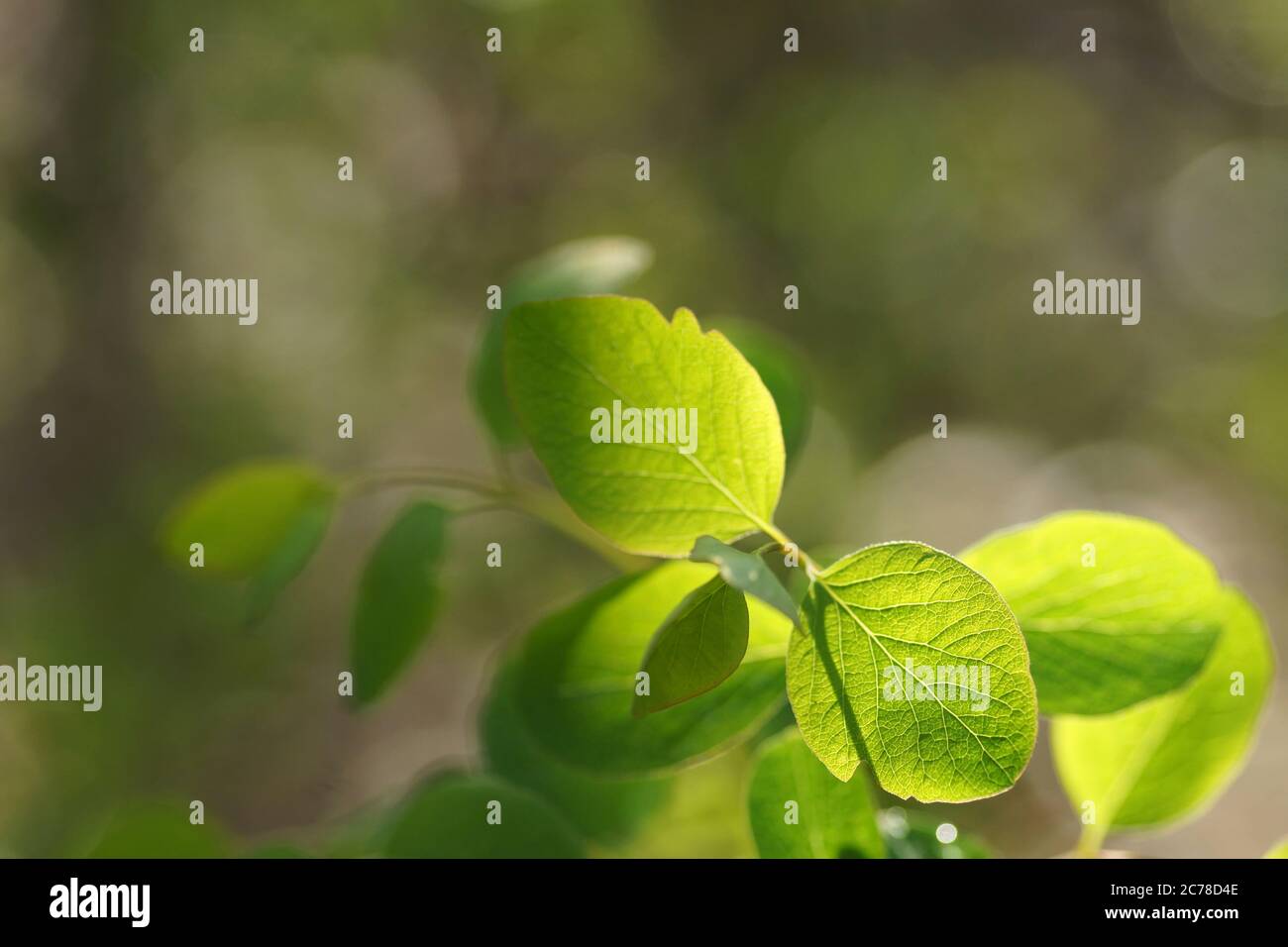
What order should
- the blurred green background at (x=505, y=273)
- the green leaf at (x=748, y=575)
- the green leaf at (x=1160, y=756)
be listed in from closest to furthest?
the green leaf at (x=748, y=575), the green leaf at (x=1160, y=756), the blurred green background at (x=505, y=273)

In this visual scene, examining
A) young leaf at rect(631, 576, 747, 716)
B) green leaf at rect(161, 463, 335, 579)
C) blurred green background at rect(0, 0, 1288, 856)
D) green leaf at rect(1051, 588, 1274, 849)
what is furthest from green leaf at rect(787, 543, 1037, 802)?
blurred green background at rect(0, 0, 1288, 856)

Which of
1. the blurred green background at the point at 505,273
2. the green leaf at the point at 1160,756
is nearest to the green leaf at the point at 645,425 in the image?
the green leaf at the point at 1160,756

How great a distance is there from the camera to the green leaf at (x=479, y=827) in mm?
240

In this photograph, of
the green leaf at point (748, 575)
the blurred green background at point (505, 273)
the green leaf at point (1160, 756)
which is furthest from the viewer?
the blurred green background at point (505, 273)

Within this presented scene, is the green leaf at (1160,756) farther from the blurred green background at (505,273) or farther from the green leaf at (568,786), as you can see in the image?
the blurred green background at (505,273)

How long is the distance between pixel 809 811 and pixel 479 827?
82 mm

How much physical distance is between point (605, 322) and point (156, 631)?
149cm

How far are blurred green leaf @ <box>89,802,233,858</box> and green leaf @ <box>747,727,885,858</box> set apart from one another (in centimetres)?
14

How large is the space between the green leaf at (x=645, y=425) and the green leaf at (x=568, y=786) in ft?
0.37

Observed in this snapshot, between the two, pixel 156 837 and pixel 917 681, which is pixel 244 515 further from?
pixel 917 681

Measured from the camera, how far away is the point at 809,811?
220 mm

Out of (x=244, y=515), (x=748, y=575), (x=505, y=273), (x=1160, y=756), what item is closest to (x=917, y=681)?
(x=748, y=575)
